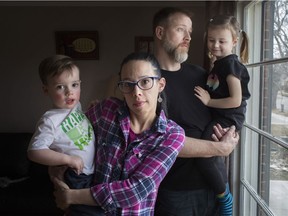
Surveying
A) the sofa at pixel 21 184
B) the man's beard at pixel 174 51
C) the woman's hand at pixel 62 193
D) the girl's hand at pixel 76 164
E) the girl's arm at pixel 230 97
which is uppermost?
the man's beard at pixel 174 51

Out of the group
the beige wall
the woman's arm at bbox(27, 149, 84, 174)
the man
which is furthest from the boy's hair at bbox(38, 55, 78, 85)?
the beige wall

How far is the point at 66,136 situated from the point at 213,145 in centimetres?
61

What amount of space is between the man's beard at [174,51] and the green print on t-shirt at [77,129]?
524 mm

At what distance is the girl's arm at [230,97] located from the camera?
1.48 m

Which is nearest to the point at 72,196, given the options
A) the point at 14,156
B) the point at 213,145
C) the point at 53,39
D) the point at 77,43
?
the point at 213,145

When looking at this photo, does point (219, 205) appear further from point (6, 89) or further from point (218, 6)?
point (6, 89)

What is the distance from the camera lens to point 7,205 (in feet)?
11.6

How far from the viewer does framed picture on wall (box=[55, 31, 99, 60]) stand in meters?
4.27

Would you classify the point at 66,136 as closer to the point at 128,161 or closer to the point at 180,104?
the point at 128,161

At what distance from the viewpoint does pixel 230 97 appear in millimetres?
1497

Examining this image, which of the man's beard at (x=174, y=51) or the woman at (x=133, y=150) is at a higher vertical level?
the man's beard at (x=174, y=51)

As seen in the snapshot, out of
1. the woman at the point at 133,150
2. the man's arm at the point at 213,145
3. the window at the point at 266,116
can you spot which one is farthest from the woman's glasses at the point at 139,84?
the window at the point at 266,116

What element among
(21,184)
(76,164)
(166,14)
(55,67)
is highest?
(166,14)

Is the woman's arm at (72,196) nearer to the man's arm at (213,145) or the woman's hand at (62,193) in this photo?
the woman's hand at (62,193)
